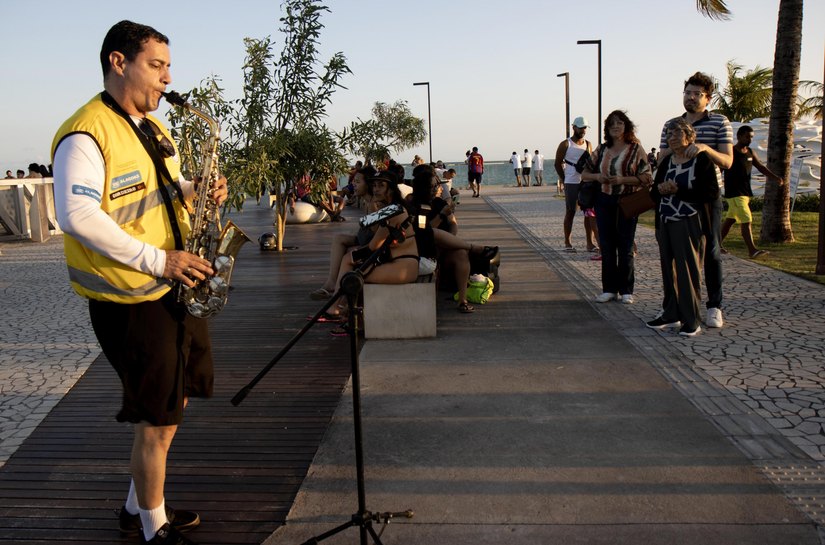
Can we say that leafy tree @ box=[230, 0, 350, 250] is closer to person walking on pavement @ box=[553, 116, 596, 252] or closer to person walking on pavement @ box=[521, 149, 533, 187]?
person walking on pavement @ box=[553, 116, 596, 252]

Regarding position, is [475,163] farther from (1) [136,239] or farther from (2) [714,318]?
(1) [136,239]

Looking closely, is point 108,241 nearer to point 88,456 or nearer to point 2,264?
point 88,456

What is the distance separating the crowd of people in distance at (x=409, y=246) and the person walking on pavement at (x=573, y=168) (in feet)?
11.2

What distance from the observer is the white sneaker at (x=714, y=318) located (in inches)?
258

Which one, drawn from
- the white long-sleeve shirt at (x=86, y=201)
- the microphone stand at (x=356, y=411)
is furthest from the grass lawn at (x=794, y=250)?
the white long-sleeve shirt at (x=86, y=201)

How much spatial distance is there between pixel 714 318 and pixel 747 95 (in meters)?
26.6

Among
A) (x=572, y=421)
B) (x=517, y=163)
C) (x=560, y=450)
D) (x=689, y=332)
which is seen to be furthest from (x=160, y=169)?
→ (x=517, y=163)

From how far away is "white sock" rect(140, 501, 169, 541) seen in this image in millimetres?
3184

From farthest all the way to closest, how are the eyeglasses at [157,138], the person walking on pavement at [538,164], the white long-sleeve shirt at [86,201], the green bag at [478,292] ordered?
the person walking on pavement at [538,164], the green bag at [478,292], the eyeglasses at [157,138], the white long-sleeve shirt at [86,201]

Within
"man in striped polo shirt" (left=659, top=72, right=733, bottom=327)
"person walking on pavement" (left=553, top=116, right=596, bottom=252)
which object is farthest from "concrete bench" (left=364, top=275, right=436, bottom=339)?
"person walking on pavement" (left=553, top=116, right=596, bottom=252)

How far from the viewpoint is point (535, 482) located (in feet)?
12.3

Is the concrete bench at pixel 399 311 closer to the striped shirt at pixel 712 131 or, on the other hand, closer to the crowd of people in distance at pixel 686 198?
the crowd of people in distance at pixel 686 198

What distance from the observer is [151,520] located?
3184 mm

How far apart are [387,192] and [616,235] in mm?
2429
